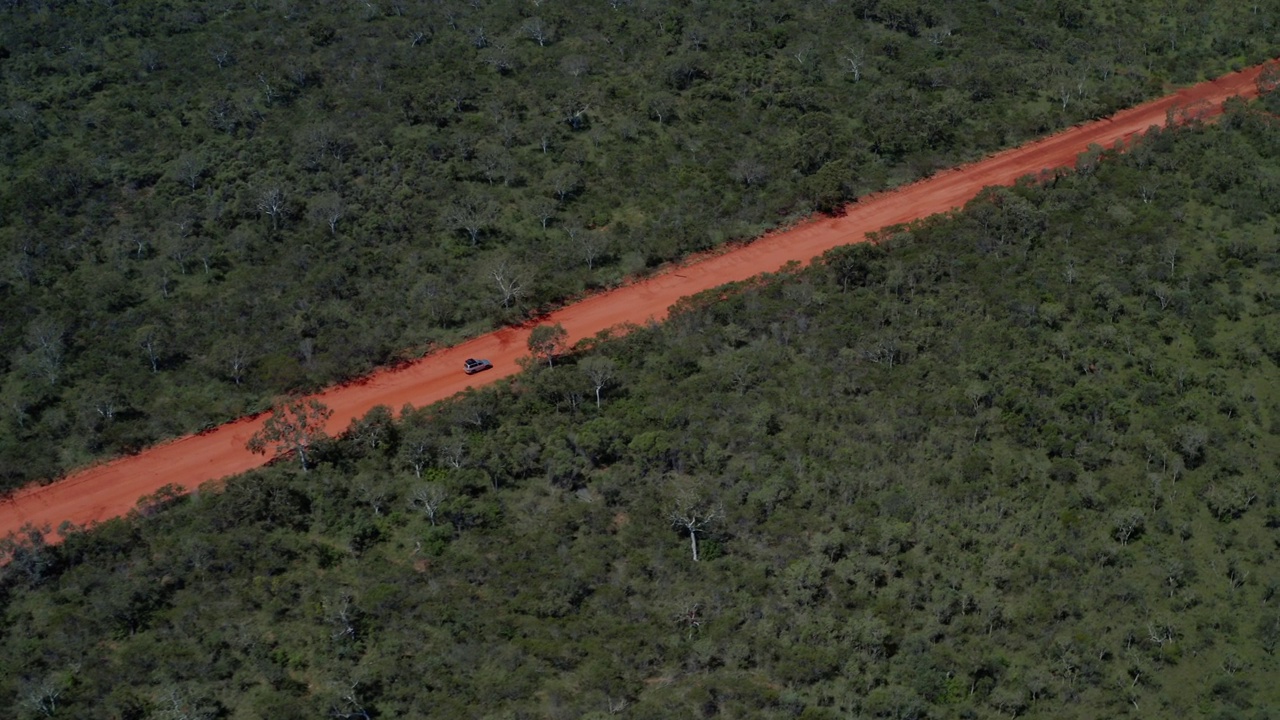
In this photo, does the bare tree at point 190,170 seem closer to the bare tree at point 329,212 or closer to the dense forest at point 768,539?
the bare tree at point 329,212

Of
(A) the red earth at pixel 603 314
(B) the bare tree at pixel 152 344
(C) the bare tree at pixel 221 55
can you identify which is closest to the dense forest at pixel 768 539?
Answer: (A) the red earth at pixel 603 314

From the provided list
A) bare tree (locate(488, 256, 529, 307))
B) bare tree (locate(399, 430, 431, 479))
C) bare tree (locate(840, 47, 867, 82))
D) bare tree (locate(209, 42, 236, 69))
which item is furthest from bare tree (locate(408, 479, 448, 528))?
bare tree (locate(840, 47, 867, 82))

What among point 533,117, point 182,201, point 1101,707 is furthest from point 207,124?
point 1101,707

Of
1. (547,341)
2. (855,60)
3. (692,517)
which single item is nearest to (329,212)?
(547,341)

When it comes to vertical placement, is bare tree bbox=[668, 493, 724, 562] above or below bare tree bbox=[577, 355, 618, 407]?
below

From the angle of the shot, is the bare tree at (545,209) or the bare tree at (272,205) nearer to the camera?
the bare tree at (272,205)

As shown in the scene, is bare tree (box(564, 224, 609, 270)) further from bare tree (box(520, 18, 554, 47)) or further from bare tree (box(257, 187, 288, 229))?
bare tree (box(520, 18, 554, 47))

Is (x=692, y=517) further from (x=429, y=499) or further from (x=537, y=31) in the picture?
(x=537, y=31)
